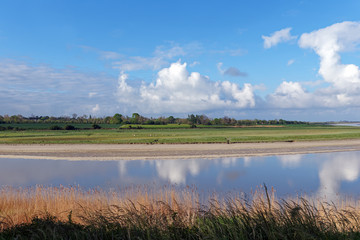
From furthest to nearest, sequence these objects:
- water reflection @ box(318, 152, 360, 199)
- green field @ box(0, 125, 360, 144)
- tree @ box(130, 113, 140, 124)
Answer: tree @ box(130, 113, 140, 124)
green field @ box(0, 125, 360, 144)
water reflection @ box(318, 152, 360, 199)

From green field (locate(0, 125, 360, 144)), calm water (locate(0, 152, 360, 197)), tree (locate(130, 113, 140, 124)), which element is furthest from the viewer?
tree (locate(130, 113, 140, 124))

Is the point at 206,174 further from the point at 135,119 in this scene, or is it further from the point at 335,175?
the point at 135,119

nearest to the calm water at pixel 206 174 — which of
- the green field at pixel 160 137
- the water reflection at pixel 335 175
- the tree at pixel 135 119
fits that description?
the water reflection at pixel 335 175

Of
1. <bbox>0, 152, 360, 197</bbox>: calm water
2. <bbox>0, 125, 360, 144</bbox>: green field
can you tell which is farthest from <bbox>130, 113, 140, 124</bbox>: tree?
<bbox>0, 152, 360, 197</bbox>: calm water

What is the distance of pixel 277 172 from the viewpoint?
2392 centimetres

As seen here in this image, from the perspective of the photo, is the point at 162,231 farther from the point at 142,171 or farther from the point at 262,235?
the point at 142,171

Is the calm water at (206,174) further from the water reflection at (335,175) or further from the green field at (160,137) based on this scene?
the green field at (160,137)

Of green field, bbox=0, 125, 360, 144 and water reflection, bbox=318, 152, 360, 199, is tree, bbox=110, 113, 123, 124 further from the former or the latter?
water reflection, bbox=318, 152, 360, 199

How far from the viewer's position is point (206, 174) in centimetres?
2277

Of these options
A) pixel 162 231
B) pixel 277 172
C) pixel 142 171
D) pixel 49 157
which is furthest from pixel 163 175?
pixel 49 157

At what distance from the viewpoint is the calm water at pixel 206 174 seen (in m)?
19.0

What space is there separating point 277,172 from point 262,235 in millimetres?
18836

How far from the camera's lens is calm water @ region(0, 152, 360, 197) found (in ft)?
62.2

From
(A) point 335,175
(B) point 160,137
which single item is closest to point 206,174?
(A) point 335,175
